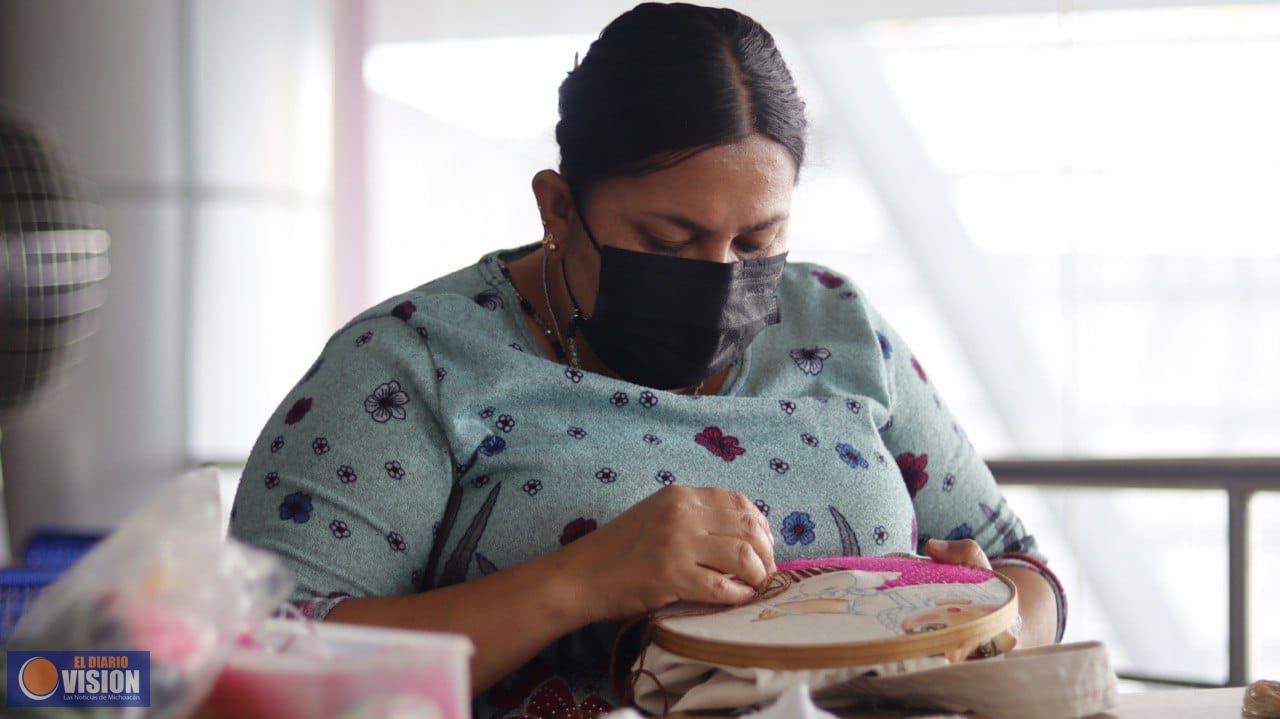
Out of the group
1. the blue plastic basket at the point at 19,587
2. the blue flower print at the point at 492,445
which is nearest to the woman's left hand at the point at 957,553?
the blue flower print at the point at 492,445

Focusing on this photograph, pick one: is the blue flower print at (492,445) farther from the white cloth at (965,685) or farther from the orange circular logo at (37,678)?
the orange circular logo at (37,678)

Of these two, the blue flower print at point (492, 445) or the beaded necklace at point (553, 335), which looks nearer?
the blue flower print at point (492, 445)

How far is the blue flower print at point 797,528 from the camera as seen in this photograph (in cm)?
133

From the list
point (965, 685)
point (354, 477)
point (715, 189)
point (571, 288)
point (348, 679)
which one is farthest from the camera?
point (571, 288)

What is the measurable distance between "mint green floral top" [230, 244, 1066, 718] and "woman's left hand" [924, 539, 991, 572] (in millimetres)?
122

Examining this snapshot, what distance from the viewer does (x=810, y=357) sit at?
1551 millimetres

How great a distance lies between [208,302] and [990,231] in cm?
279

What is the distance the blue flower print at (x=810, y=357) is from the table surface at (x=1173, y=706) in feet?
1.92

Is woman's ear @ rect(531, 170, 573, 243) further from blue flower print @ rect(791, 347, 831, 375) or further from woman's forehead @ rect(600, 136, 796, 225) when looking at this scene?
blue flower print @ rect(791, 347, 831, 375)

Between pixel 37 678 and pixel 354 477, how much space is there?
1.99 ft

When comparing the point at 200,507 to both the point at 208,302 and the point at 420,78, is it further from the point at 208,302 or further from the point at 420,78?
the point at 420,78

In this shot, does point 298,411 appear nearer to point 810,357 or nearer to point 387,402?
point 387,402

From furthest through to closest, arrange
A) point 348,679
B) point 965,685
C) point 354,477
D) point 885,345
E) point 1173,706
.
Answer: point 885,345, point 354,477, point 1173,706, point 965,685, point 348,679

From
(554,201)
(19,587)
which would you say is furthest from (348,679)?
(19,587)
